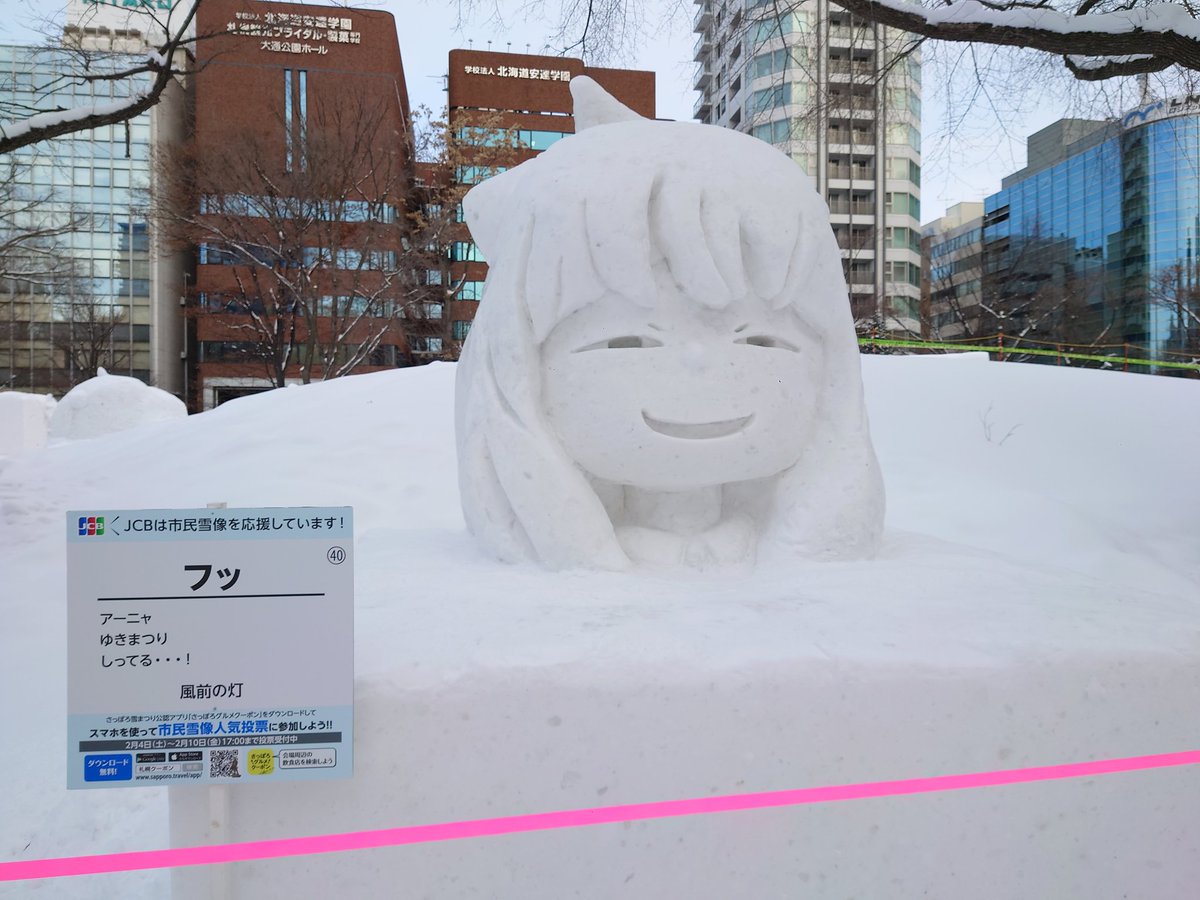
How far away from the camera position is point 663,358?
6.95 ft

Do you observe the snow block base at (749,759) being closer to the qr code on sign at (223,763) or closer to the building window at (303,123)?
the qr code on sign at (223,763)

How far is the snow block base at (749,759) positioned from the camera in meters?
1.40

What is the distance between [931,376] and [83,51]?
783 cm

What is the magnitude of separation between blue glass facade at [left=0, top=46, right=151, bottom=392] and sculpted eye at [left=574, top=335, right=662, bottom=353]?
7.43 metres

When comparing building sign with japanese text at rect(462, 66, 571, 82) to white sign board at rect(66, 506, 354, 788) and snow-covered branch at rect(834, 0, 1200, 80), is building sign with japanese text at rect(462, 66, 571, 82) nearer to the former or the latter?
snow-covered branch at rect(834, 0, 1200, 80)

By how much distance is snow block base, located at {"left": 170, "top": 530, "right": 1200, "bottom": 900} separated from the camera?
140cm

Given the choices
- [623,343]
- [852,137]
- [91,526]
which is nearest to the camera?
[91,526]

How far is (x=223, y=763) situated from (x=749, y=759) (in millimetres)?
981

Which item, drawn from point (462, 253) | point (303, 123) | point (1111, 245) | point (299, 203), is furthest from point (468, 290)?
point (1111, 245)

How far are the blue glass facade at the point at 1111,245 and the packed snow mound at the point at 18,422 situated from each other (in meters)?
12.9

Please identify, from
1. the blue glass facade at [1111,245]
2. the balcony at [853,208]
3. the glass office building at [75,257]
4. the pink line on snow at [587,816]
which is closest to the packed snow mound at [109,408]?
the glass office building at [75,257]

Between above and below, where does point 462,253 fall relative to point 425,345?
above

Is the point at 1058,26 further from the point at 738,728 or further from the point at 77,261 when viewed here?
the point at 77,261

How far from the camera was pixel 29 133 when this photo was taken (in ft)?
14.5
